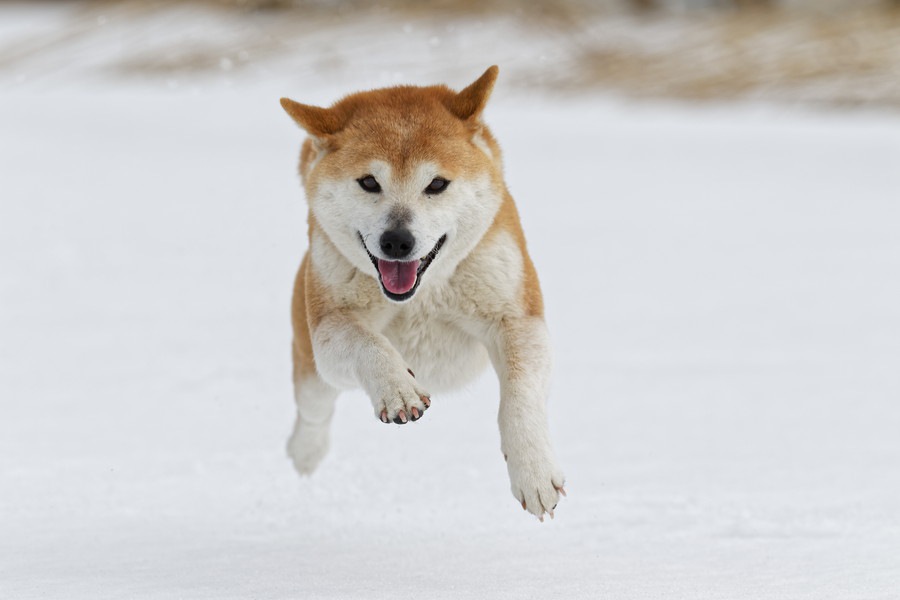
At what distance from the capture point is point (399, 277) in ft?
11.4

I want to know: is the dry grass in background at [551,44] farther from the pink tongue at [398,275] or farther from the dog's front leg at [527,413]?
the pink tongue at [398,275]

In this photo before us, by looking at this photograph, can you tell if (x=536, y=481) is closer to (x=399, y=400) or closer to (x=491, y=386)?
(x=399, y=400)

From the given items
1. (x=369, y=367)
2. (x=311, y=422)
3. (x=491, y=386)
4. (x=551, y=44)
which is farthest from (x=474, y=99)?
(x=551, y=44)

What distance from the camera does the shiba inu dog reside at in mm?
3412

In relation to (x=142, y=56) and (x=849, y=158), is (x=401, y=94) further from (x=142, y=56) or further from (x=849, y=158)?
(x=142, y=56)

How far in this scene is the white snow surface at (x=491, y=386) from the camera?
3.80 m

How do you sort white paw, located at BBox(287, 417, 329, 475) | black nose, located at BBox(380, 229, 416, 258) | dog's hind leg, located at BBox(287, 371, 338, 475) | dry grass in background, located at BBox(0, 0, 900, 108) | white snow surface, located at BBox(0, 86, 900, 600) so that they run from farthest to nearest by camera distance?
dry grass in background, located at BBox(0, 0, 900, 108) < white paw, located at BBox(287, 417, 329, 475) < dog's hind leg, located at BBox(287, 371, 338, 475) < white snow surface, located at BBox(0, 86, 900, 600) < black nose, located at BBox(380, 229, 416, 258)

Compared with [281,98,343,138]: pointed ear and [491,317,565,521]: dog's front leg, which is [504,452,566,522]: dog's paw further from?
[281,98,343,138]: pointed ear

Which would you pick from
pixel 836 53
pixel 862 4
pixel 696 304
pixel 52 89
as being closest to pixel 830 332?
pixel 696 304

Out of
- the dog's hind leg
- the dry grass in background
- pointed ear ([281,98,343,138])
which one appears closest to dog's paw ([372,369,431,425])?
pointed ear ([281,98,343,138])

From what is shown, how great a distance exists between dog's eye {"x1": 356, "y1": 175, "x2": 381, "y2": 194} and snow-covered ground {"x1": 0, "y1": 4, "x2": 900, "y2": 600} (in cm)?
89

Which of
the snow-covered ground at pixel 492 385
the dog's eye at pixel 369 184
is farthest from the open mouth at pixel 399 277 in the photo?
the snow-covered ground at pixel 492 385

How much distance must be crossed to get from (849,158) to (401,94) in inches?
271

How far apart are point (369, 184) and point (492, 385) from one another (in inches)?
100
